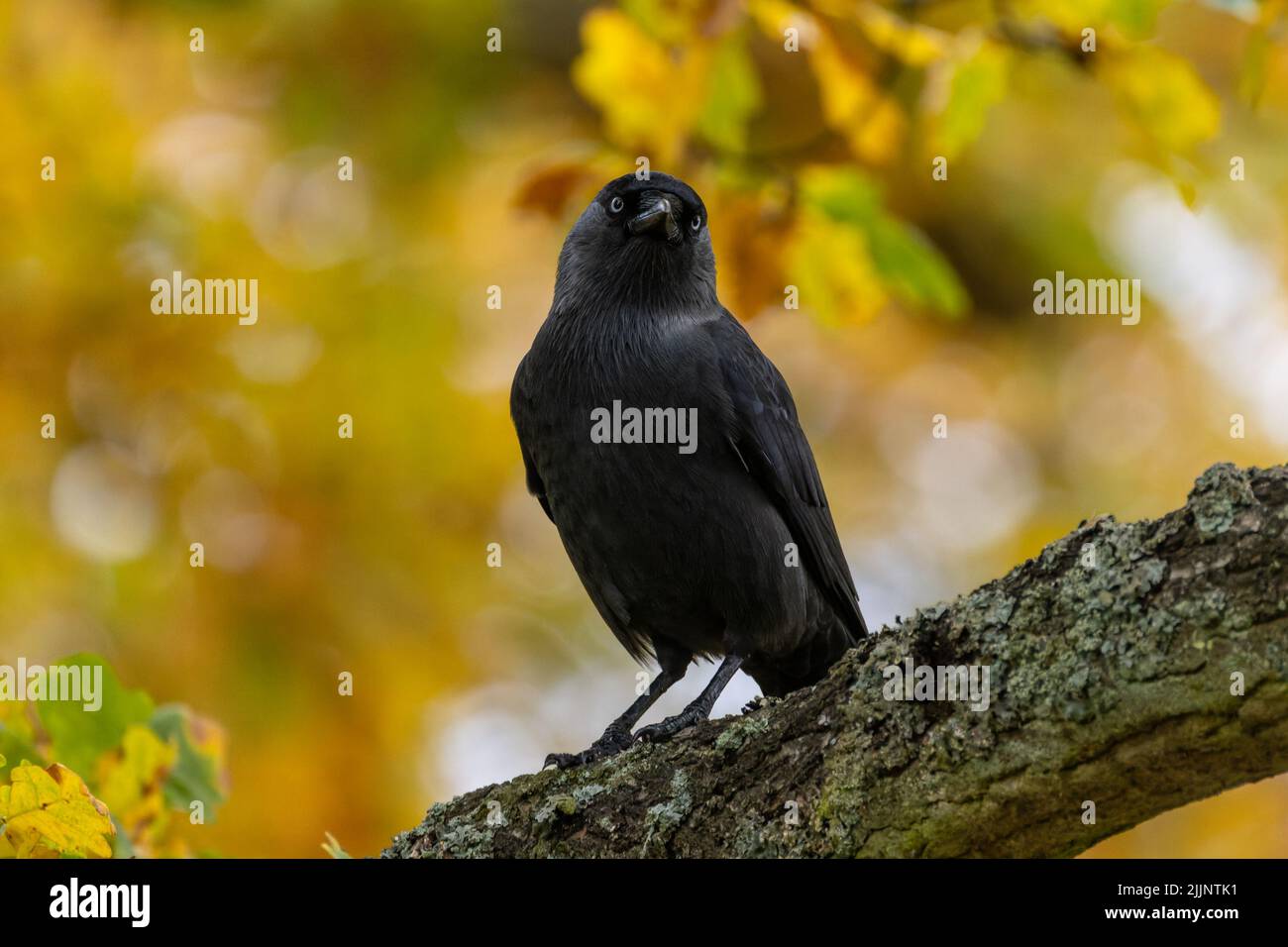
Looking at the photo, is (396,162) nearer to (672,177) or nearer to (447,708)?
(447,708)

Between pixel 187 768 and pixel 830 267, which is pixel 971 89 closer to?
pixel 830 267

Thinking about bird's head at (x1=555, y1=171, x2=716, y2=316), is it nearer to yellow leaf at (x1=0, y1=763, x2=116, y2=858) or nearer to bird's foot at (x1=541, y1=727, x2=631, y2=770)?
bird's foot at (x1=541, y1=727, x2=631, y2=770)

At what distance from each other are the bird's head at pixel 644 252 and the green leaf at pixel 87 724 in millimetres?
2328

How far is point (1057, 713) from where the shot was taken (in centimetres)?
271

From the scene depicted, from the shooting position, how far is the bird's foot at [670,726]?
4.14 m

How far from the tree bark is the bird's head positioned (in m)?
2.34

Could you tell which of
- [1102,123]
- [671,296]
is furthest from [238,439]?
[1102,123]

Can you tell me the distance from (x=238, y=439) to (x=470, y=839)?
16.3 ft

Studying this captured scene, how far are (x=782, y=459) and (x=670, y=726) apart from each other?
4.09 ft

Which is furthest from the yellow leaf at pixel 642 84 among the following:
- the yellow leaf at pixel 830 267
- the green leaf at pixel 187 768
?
the green leaf at pixel 187 768

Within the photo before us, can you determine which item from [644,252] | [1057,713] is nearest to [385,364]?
[644,252]

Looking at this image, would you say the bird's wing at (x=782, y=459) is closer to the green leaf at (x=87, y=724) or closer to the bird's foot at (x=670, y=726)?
the bird's foot at (x=670, y=726)

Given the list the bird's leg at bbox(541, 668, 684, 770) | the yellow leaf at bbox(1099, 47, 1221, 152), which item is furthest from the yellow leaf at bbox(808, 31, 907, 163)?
the bird's leg at bbox(541, 668, 684, 770)
